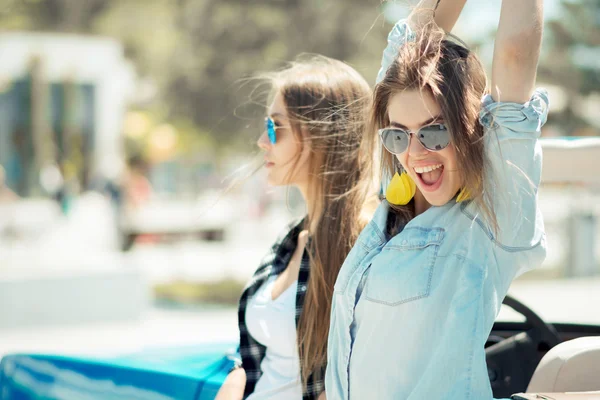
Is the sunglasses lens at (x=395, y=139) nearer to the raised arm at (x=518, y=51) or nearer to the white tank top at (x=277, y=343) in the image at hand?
the raised arm at (x=518, y=51)

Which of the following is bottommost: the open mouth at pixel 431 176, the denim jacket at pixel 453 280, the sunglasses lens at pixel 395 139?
the denim jacket at pixel 453 280

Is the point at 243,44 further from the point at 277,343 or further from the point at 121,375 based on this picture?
the point at 277,343

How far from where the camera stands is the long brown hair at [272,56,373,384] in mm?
2123

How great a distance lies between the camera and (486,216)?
5.05 ft

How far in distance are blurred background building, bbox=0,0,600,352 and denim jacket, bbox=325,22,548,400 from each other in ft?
1.98

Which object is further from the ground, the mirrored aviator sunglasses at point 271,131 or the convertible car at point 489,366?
the mirrored aviator sunglasses at point 271,131

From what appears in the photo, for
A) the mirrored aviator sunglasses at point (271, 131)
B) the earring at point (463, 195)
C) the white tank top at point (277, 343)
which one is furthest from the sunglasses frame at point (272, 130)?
the earring at point (463, 195)

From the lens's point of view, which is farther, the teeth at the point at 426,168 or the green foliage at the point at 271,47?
the green foliage at the point at 271,47

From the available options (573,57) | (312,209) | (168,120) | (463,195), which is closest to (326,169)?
(312,209)

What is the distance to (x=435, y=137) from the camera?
5.18ft

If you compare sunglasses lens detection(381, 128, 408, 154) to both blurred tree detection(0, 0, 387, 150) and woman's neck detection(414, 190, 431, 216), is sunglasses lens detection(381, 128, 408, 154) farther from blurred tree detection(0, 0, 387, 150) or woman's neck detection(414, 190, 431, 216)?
blurred tree detection(0, 0, 387, 150)

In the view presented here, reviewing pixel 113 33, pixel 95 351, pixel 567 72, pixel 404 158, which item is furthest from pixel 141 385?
pixel 113 33

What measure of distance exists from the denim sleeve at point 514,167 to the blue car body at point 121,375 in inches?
48.6

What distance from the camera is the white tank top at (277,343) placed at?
7.16 ft
